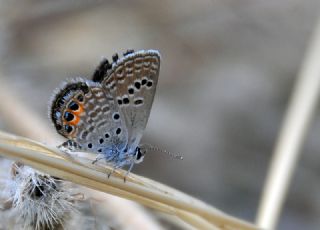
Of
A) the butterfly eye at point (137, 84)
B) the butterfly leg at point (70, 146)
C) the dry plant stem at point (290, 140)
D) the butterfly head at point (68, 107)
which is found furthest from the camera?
the dry plant stem at point (290, 140)

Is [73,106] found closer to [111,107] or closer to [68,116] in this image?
[68,116]

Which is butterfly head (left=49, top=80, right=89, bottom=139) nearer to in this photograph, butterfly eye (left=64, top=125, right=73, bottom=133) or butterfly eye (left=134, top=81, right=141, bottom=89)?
butterfly eye (left=64, top=125, right=73, bottom=133)

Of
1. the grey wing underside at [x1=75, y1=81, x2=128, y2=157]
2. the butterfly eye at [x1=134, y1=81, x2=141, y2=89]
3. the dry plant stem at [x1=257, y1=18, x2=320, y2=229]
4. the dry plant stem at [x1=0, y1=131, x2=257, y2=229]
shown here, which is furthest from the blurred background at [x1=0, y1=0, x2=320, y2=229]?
the dry plant stem at [x1=0, y1=131, x2=257, y2=229]

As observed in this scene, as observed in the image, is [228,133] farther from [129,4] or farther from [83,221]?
[83,221]


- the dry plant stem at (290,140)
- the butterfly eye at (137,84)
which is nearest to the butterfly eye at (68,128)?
the butterfly eye at (137,84)

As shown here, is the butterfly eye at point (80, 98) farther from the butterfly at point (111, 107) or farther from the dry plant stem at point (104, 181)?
the dry plant stem at point (104, 181)

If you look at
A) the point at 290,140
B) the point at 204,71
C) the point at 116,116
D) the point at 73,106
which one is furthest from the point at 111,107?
the point at 204,71

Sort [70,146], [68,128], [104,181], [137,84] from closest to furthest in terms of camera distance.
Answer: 1. [104,181]
2. [70,146]
3. [68,128]
4. [137,84]
